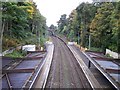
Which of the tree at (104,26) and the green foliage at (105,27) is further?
the tree at (104,26)

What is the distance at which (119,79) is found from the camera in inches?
751

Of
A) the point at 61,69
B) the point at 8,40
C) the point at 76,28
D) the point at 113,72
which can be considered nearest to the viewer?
the point at 113,72

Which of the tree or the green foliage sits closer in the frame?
the green foliage

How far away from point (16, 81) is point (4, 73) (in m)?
2.58

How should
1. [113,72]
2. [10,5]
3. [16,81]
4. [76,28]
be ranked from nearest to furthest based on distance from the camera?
[16,81] → [113,72] → [10,5] → [76,28]

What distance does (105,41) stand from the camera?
43.4 m

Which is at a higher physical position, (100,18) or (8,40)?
(100,18)

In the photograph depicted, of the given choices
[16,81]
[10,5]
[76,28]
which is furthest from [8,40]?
[76,28]

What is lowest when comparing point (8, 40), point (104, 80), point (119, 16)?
point (104, 80)

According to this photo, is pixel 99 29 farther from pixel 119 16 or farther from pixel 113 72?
pixel 113 72

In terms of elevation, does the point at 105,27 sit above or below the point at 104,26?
below

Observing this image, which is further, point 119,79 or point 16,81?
point 119,79

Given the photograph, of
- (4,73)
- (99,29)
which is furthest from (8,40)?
(4,73)

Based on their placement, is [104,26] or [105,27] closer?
[105,27]
